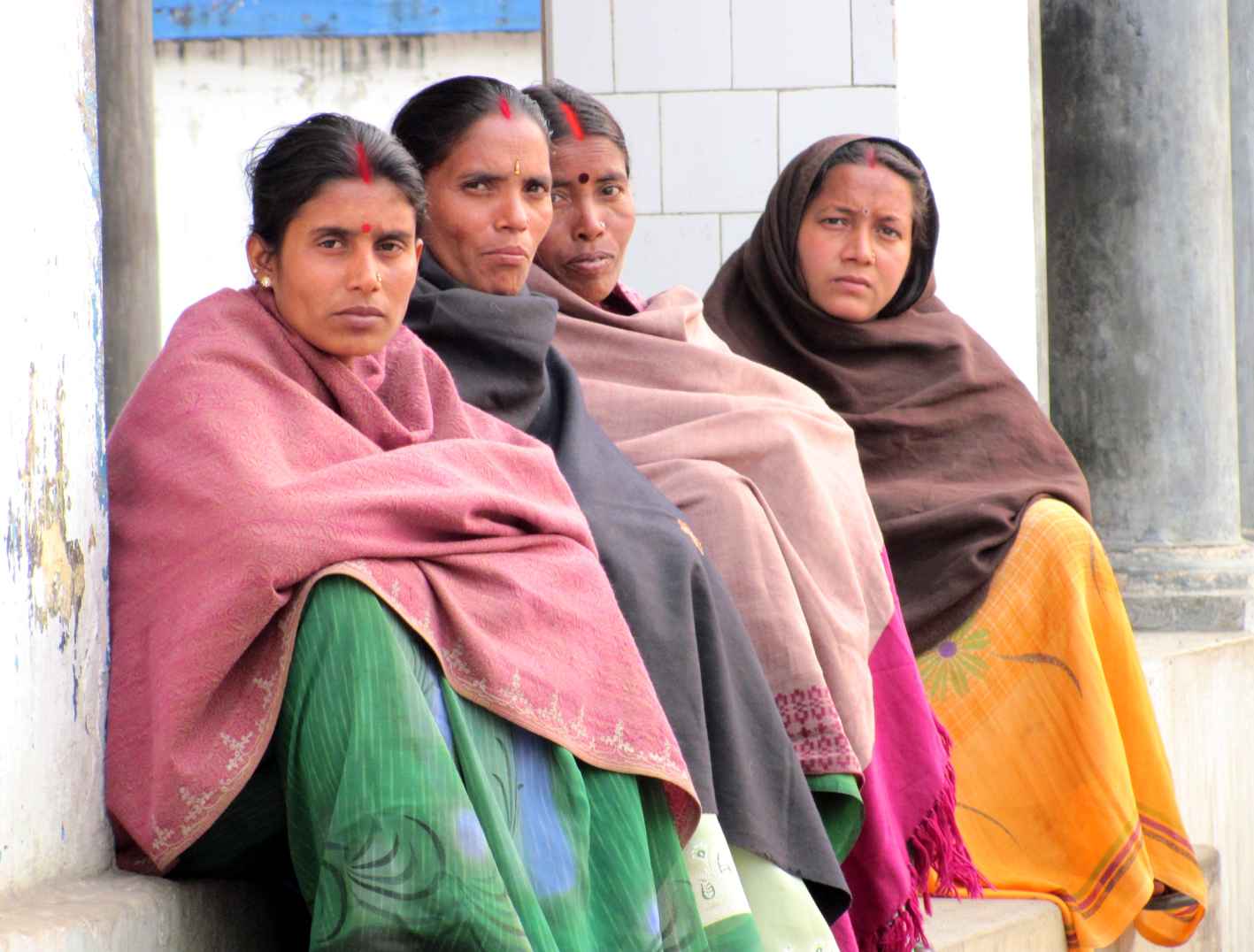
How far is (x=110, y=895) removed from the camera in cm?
223

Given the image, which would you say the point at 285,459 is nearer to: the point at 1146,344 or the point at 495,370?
the point at 495,370

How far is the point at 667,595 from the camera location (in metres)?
2.84

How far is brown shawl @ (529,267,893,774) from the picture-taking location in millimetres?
3145

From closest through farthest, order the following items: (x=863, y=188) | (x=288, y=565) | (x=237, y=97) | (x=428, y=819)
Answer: (x=428, y=819), (x=288, y=565), (x=863, y=188), (x=237, y=97)

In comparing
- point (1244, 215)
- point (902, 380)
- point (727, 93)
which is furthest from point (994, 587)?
point (1244, 215)

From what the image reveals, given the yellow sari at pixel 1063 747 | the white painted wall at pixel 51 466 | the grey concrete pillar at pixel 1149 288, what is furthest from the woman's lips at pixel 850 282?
the white painted wall at pixel 51 466

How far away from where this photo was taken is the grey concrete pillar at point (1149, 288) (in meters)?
5.69

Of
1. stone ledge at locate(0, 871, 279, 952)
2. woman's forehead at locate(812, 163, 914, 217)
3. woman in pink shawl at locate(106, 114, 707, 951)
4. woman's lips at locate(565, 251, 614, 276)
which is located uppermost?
woman's forehead at locate(812, 163, 914, 217)

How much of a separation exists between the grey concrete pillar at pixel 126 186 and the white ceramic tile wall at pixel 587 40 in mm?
2366

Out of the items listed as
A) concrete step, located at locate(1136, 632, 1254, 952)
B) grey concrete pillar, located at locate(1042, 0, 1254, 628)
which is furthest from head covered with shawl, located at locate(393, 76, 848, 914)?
grey concrete pillar, located at locate(1042, 0, 1254, 628)

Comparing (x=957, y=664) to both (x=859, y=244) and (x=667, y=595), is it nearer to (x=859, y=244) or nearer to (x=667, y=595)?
(x=859, y=244)

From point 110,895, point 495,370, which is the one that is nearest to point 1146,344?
point 495,370

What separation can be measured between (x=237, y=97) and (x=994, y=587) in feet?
30.1

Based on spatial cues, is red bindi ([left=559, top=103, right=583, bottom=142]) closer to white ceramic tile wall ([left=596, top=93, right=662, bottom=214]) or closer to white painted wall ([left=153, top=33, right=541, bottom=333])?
white ceramic tile wall ([left=596, top=93, right=662, bottom=214])
